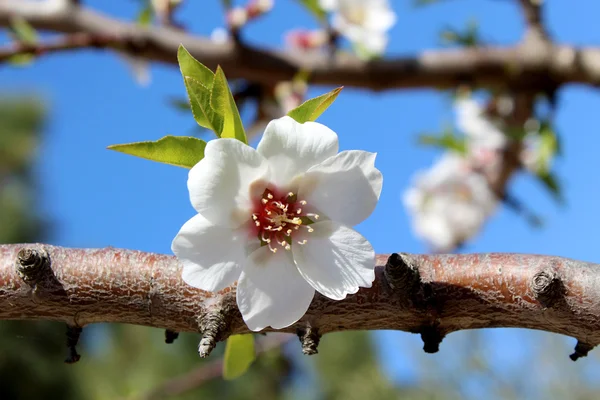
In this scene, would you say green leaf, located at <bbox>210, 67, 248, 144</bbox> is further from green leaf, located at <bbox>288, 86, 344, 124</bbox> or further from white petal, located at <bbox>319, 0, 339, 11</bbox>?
white petal, located at <bbox>319, 0, 339, 11</bbox>

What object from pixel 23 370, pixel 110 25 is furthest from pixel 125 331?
pixel 110 25

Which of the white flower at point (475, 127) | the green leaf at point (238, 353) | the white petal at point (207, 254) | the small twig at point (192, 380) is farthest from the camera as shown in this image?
the white flower at point (475, 127)

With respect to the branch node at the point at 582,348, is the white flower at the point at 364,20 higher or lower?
higher

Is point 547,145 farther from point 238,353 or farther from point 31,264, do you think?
point 31,264

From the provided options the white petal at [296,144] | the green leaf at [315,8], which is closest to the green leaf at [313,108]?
the white petal at [296,144]

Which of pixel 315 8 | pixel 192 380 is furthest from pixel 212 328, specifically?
pixel 192 380

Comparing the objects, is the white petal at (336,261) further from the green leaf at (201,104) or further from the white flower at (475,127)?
the white flower at (475,127)
